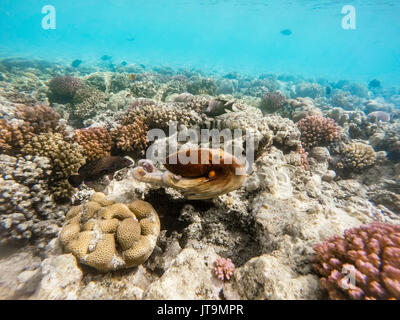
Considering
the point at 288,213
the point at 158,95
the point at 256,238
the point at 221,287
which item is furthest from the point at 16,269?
the point at 158,95

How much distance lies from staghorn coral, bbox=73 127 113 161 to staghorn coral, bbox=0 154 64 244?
2.57 feet

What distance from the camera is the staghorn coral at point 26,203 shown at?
9.77ft

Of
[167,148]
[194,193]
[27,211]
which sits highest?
[167,148]

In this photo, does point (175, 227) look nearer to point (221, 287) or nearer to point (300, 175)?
point (221, 287)

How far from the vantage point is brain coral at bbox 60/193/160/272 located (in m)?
2.30

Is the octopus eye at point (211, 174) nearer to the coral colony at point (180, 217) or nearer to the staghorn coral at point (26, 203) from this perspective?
the coral colony at point (180, 217)

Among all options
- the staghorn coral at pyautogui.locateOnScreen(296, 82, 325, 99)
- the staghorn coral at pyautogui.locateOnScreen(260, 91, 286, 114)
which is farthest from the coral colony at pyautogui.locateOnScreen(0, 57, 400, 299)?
the staghorn coral at pyautogui.locateOnScreen(296, 82, 325, 99)

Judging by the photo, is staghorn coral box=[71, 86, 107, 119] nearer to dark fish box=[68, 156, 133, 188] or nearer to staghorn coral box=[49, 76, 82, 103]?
staghorn coral box=[49, 76, 82, 103]

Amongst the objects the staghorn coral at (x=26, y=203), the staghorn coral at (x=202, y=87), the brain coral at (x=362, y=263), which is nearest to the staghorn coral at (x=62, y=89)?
the staghorn coral at (x=202, y=87)

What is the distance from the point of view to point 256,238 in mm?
2736

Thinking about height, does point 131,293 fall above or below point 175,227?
below

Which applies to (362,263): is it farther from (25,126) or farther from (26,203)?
(25,126)
